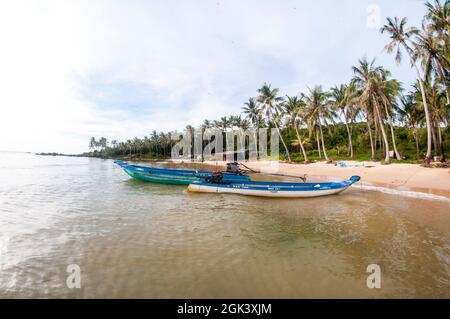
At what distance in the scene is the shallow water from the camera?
4711 millimetres

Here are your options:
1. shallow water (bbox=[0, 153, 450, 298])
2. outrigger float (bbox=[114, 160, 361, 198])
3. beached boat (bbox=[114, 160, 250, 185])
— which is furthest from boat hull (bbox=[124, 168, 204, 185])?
shallow water (bbox=[0, 153, 450, 298])

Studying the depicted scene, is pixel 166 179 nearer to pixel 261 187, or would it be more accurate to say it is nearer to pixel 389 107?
pixel 261 187

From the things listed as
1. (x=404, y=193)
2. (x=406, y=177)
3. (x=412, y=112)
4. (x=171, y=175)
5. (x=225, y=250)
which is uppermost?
(x=412, y=112)

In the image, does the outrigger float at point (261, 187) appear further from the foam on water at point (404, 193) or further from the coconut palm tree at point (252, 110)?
the coconut palm tree at point (252, 110)

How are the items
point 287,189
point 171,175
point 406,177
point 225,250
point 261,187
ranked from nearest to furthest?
1. point 225,250
2. point 287,189
3. point 261,187
4. point 406,177
5. point 171,175

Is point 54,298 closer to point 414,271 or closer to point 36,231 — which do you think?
point 36,231

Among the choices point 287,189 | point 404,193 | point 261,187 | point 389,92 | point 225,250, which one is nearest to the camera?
point 225,250

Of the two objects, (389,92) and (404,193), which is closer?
(404,193)

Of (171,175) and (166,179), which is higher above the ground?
(171,175)

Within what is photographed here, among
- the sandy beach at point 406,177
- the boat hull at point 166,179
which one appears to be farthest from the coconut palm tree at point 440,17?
the boat hull at point 166,179

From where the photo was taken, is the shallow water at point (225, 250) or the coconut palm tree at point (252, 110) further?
the coconut palm tree at point (252, 110)

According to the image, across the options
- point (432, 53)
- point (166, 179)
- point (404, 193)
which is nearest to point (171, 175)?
point (166, 179)

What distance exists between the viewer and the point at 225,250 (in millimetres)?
6508

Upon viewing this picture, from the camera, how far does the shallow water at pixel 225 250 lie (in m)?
4.71
